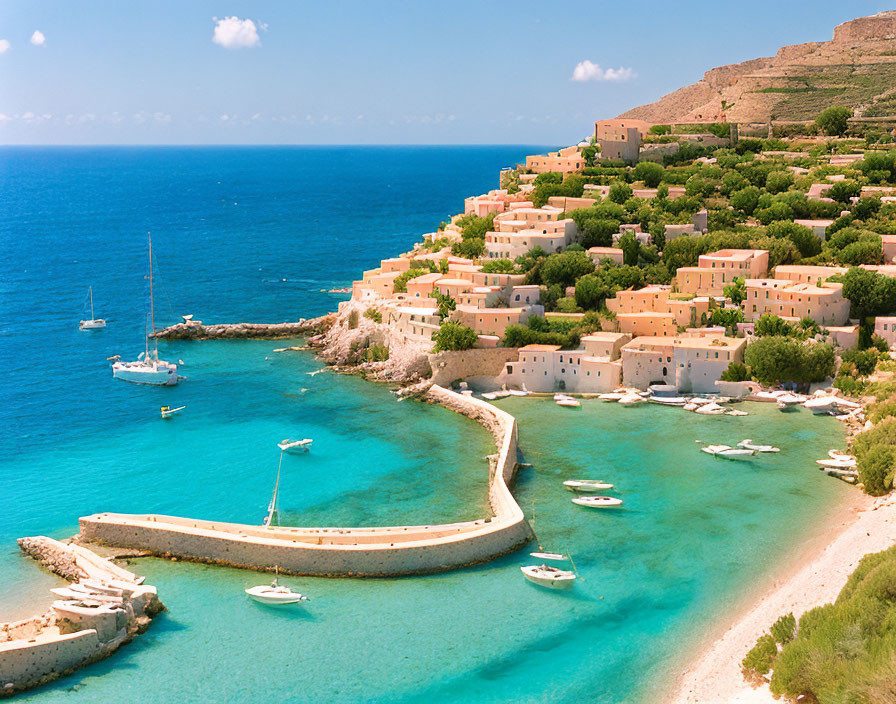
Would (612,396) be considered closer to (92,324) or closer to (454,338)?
(454,338)

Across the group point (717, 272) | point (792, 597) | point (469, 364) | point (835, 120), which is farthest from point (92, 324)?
point (835, 120)

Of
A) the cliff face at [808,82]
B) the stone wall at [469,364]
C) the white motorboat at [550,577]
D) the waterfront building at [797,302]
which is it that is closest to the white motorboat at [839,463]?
the waterfront building at [797,302]

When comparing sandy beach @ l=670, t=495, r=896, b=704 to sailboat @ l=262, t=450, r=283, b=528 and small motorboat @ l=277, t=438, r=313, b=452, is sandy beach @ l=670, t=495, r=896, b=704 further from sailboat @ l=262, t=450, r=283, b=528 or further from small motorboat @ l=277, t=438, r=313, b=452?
small motorboat @ l=277, t=438, r=313, b=452

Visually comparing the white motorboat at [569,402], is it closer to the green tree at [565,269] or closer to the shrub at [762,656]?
the green tree at [565,269]

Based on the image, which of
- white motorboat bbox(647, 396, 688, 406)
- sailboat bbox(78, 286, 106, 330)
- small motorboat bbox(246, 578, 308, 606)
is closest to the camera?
small motorboat bbox(246, 578, 308, 606)

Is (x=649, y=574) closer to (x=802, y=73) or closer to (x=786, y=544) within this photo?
(x=786, y=544)

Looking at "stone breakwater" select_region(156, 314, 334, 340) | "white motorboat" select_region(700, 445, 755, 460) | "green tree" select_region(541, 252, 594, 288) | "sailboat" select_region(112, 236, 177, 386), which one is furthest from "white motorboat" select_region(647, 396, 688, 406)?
"sailboat" select_region(112, 236, 177, 386)
